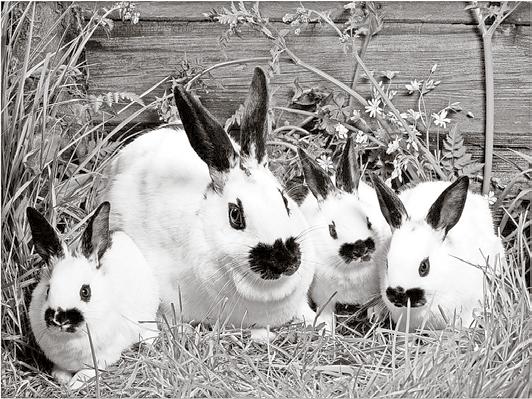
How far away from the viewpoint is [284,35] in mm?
3928

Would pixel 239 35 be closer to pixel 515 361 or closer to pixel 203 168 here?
pixel 203 168

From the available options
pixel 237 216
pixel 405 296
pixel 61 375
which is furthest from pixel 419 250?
pixel 61 375

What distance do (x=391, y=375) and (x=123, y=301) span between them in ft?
3.31

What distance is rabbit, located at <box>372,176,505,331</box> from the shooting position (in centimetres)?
327

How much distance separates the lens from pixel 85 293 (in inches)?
121

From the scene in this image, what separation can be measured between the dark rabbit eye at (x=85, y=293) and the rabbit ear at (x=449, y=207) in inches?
50.8

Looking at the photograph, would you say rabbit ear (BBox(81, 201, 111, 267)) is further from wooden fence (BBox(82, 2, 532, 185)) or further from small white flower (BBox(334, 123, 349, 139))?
small white flower (BBox(334, 123, 349, 139))

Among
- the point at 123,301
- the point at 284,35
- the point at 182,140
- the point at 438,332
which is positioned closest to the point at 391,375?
the point at 438,332

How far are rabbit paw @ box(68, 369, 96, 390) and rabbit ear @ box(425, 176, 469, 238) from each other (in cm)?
138

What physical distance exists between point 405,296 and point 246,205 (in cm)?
70

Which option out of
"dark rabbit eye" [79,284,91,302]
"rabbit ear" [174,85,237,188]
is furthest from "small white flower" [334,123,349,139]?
"dark rabbit eye" [79,284,91,302]

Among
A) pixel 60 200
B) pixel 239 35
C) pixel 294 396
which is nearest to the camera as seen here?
pixel 294 396

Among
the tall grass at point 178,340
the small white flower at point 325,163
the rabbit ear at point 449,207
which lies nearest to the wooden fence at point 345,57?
the tall grass at point 178,340

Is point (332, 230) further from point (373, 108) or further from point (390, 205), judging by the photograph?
point (373, 108)
